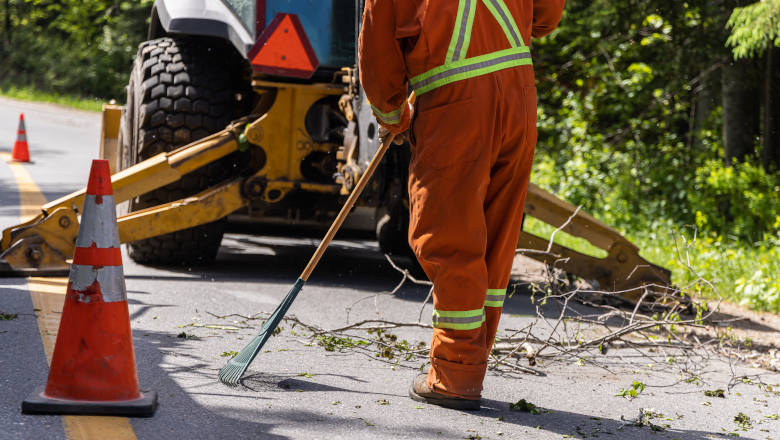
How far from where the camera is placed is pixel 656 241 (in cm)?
812

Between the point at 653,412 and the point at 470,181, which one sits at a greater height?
the point at 470,181

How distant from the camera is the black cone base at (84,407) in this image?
2.57 m

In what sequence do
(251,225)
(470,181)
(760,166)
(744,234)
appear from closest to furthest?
(470,181), (251,225), (744,234), (760,166)

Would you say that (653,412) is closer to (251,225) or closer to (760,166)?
(251,225)

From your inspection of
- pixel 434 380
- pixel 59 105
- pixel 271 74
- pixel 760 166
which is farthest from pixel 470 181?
pixel 59 105

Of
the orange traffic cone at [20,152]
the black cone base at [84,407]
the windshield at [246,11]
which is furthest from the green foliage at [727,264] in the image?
the orange traffic cone at [20,152]

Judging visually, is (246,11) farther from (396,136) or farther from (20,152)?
(20,152)

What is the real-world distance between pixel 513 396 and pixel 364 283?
2413 millimetres

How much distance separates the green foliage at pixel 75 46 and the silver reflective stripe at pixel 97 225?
→ 24.0m

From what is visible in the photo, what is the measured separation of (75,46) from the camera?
29594mm

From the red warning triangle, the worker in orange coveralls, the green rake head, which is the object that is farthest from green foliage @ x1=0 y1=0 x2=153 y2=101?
the worker in orange coveralls

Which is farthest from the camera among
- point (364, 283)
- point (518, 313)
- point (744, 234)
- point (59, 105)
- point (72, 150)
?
point (59, 105)

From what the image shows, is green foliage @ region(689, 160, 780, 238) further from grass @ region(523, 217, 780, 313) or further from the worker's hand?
the worker's hand

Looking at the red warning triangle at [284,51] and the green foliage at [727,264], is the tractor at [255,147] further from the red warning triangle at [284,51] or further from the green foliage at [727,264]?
the green foliage at [727,264]
